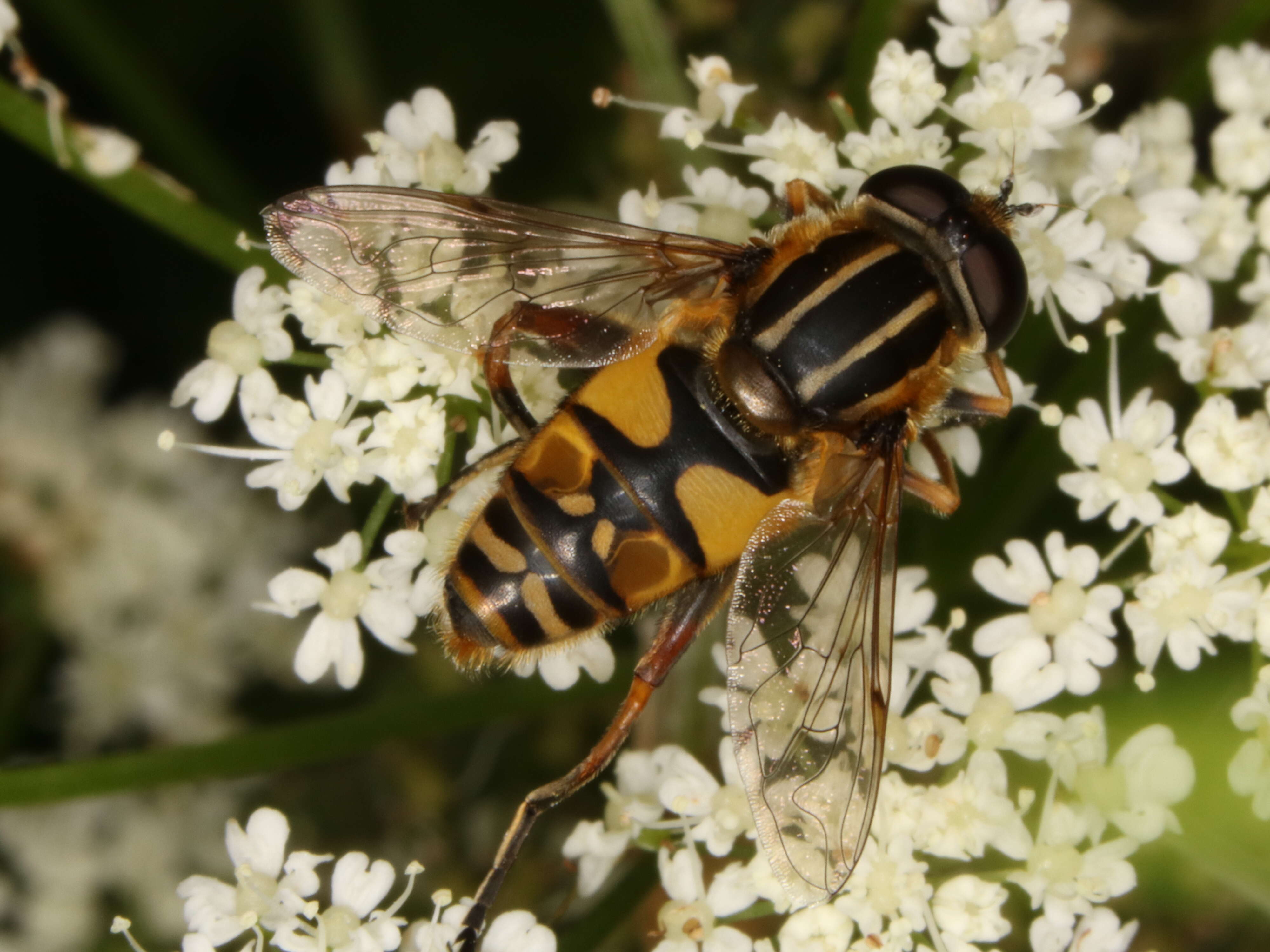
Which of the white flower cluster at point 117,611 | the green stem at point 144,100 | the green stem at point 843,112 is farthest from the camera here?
the white flower cluster at point 117,611

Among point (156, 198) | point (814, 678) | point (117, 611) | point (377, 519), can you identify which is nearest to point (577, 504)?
point (814, 678)

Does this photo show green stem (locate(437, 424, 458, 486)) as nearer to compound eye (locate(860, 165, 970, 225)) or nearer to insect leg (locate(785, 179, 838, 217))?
insect leg (locate(785, 179, 838, 217))

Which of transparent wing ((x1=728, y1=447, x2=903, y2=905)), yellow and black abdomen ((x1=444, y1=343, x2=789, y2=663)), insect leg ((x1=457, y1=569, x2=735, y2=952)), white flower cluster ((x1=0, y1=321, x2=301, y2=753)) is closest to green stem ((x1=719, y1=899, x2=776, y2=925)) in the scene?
transparent wing ((x1=728, y1=447, x2=903, y2=905))

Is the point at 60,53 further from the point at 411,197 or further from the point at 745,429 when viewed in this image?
the point at 745,429

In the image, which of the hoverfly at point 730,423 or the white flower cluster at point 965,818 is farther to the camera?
the white flower cluster at point 965,818

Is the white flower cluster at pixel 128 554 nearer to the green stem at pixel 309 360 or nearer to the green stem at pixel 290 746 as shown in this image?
the green stem at pixel 290 746

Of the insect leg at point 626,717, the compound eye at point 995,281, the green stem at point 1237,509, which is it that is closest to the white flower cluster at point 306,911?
the insect leg at point 626,717
